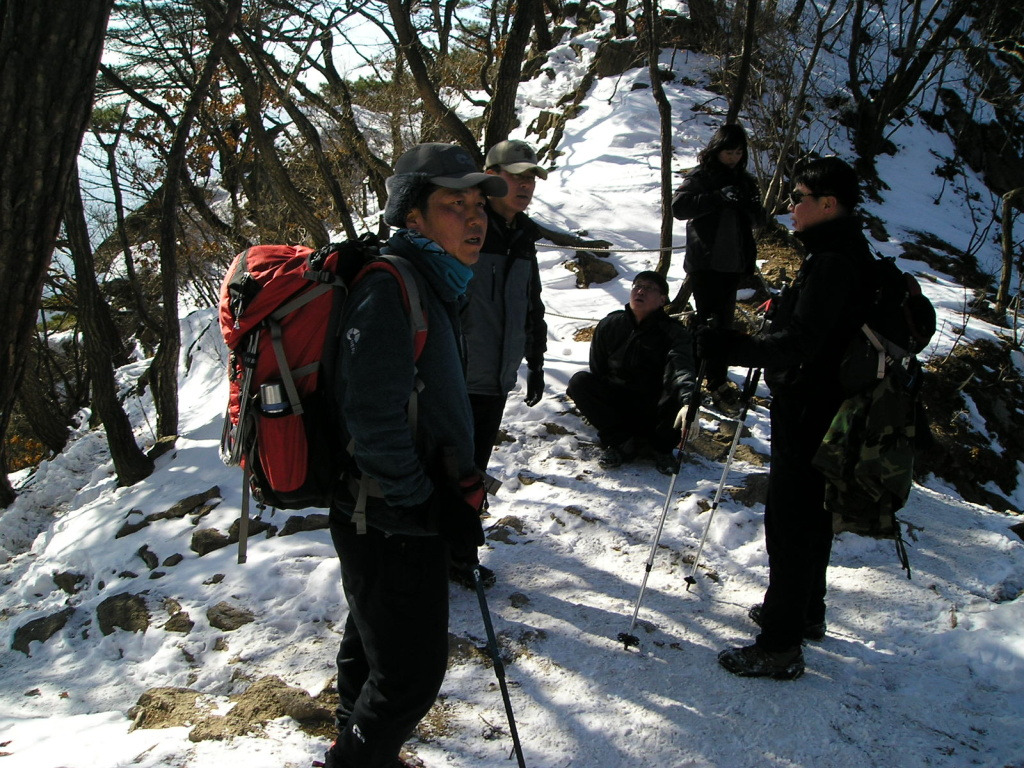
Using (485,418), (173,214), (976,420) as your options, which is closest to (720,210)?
(485,418)

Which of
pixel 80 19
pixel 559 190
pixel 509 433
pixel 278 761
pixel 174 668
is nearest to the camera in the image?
pixel 80 19

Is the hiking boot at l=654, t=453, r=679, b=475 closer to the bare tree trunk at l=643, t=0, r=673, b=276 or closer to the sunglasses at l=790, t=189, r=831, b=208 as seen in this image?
the sunglasses at l=790, t=189, r=831, b=208

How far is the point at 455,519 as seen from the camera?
5.97 ft

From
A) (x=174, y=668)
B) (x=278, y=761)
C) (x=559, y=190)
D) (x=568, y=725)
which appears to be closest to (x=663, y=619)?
(x=568, y=725)

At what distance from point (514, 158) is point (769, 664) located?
2452mm

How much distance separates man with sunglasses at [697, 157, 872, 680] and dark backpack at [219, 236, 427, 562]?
1.41 meters

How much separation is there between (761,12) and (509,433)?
9366 millimetres

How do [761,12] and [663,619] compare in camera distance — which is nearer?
[663,619]

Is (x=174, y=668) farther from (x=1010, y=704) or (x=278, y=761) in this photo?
(x=1010, y=704)

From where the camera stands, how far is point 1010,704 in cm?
272

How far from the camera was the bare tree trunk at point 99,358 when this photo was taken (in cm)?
569

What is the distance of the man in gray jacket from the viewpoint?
3100mm

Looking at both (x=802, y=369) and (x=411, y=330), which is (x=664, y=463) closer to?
(x=802, y=369)

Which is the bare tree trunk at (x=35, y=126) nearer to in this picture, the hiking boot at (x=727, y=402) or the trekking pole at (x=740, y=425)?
the trekking pole at (x=740, y=425)
